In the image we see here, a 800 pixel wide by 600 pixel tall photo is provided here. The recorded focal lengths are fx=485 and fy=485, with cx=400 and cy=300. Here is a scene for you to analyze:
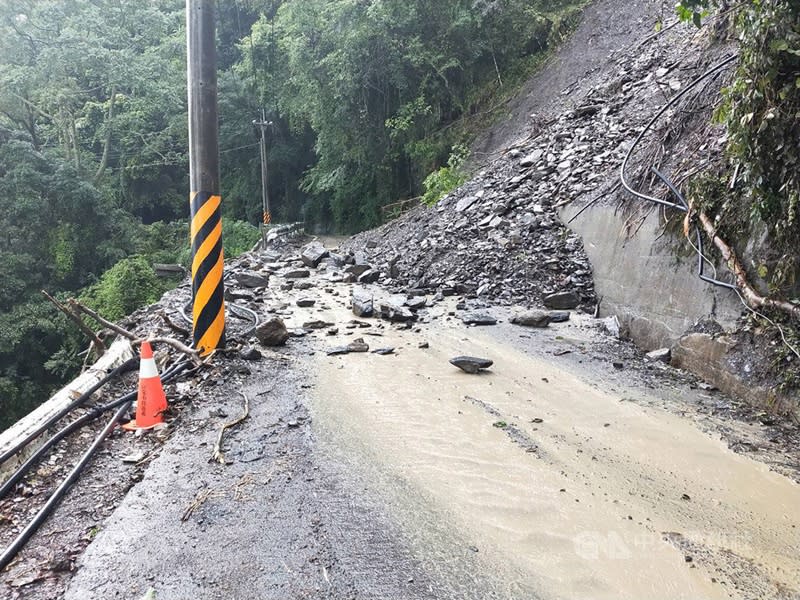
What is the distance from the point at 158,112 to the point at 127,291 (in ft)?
44.6

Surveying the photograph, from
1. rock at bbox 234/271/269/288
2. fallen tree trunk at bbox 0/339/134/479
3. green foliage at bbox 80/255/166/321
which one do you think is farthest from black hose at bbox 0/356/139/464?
green foliage at bbox 80/255/166/321

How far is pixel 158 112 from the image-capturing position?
24.4m

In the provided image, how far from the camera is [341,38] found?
16.4 metres

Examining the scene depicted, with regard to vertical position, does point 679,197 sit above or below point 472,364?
above

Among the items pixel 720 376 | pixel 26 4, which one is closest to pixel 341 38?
pixel 26 4

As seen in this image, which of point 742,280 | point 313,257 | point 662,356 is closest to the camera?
point 742,280

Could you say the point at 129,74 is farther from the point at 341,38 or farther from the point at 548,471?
the point at 548,471

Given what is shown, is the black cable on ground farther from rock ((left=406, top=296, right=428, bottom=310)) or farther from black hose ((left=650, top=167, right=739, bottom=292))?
rock ((left=406, top=296, right=428, bottom=310))

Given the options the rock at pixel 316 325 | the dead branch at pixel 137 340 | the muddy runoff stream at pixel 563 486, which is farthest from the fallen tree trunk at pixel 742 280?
the dead branch at pixel 137 340

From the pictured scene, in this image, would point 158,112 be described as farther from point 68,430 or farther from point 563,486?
point 563,486

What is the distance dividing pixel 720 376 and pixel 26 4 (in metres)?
24.7

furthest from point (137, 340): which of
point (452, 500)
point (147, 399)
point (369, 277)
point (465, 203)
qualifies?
point (465, 203)

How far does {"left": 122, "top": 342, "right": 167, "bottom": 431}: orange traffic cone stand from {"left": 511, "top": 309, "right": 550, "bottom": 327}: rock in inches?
159

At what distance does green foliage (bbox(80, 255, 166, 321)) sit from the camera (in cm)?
1485
